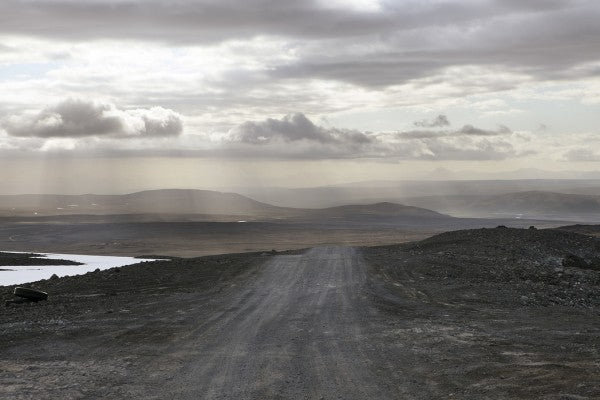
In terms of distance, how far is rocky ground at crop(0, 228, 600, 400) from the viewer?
1156 centimetres

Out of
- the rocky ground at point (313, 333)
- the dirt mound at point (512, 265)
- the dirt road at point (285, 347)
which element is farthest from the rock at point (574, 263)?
the dirt road at point (285, 347)

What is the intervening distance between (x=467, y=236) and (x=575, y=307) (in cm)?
2059

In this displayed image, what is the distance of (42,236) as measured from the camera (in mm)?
118188

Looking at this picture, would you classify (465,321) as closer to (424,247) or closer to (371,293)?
(371,293)

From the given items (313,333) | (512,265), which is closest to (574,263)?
(512,265)

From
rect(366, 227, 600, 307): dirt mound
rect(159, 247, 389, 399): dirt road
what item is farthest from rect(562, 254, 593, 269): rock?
rect(159, 247, 389, 399): dirt road

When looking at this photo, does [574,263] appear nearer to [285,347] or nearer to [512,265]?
[512,265]

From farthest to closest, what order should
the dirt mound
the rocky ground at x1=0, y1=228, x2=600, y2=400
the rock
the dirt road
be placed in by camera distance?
1. the rock
2. the dirt mound
3. the rocky ground at x1=0, y1=228, x2=600, y2=400
4. the dirt road

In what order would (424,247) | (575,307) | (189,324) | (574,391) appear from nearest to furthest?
(574,391) → (189,324) → (575,307) → (424,247)

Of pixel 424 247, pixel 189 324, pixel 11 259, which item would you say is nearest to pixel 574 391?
pixel 189 324

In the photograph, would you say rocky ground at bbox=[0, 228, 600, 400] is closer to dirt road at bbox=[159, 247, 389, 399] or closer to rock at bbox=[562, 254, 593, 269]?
dirt road at bbox=[159, 247, 389, 399]

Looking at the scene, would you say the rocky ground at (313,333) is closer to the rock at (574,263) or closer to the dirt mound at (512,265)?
the dirt mound at (512,265)

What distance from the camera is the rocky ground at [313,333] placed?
11.6 metres

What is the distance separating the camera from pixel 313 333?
16.1m
